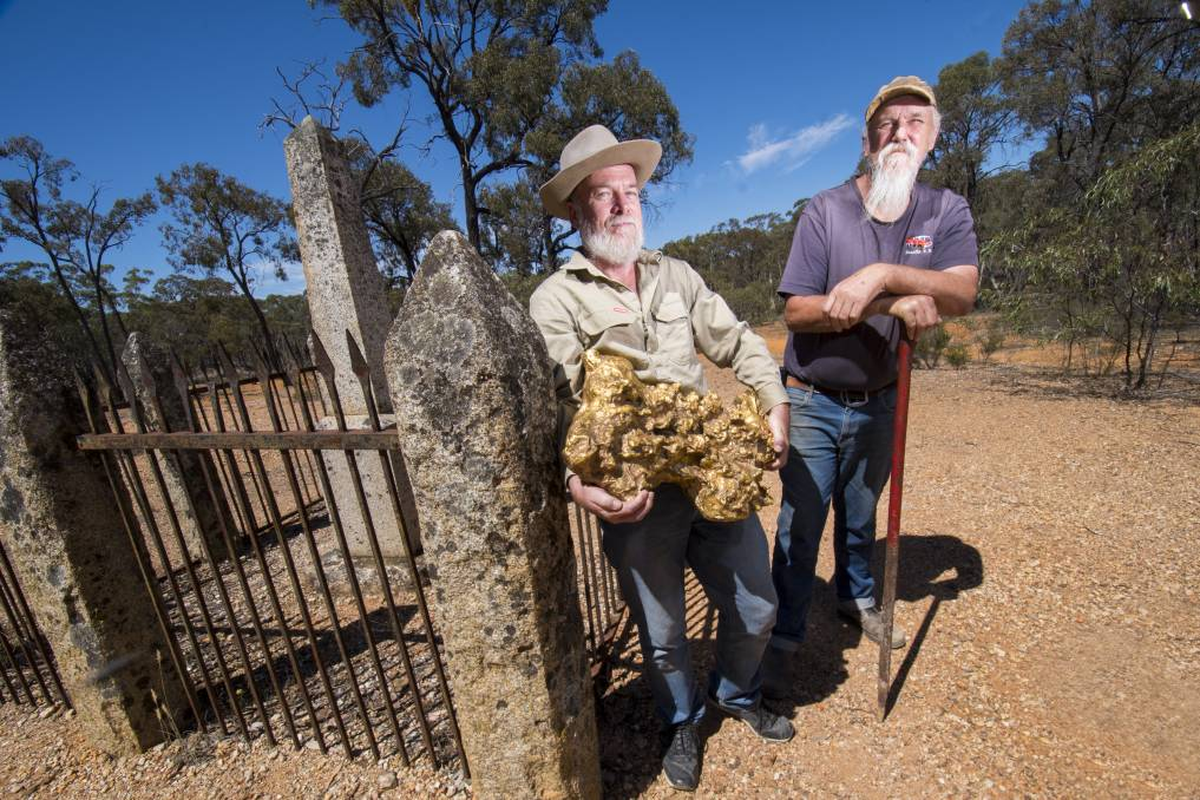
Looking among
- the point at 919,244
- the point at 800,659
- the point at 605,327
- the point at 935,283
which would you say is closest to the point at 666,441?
the point at 605,327

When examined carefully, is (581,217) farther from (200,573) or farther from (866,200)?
(200,573)

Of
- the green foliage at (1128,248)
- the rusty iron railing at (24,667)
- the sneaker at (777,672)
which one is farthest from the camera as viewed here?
the green foliage at (1128,248)

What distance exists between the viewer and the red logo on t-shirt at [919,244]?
204cm

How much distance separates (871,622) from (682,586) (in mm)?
1426

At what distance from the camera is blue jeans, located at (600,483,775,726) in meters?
1.81

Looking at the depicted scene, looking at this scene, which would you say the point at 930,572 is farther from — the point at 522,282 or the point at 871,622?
the point at 522,282

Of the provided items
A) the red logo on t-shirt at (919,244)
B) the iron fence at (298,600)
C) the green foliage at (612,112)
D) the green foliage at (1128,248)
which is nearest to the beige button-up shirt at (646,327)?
the iron fence at (298,600)

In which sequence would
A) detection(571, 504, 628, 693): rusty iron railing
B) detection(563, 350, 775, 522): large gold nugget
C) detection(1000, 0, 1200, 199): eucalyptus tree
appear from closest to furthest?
detection(563, 350, 775, 522): large gold nugget → detection(571, 504, 628, 693): rusty iron railing → detection(1000, 0, 1200, 199): eucalyptus tree

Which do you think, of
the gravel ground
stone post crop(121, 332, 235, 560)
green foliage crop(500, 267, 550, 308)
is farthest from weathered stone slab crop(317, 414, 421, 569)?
green foliage crop(500, 267, 550, 308)

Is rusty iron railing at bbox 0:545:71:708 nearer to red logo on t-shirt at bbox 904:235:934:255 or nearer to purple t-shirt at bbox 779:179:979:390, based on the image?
purple t-shirt at bbox 779:179:979:390

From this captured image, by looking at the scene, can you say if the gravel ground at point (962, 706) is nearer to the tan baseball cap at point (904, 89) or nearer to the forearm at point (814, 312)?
the forearm at point (814, 312)

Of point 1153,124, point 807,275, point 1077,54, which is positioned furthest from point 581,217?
point 1077,54

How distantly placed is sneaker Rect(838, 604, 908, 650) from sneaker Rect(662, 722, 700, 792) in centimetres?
116

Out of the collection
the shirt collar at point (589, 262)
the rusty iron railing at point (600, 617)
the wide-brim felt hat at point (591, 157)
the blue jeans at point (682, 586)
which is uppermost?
the wide-brim felt hat at point (591, 157)
